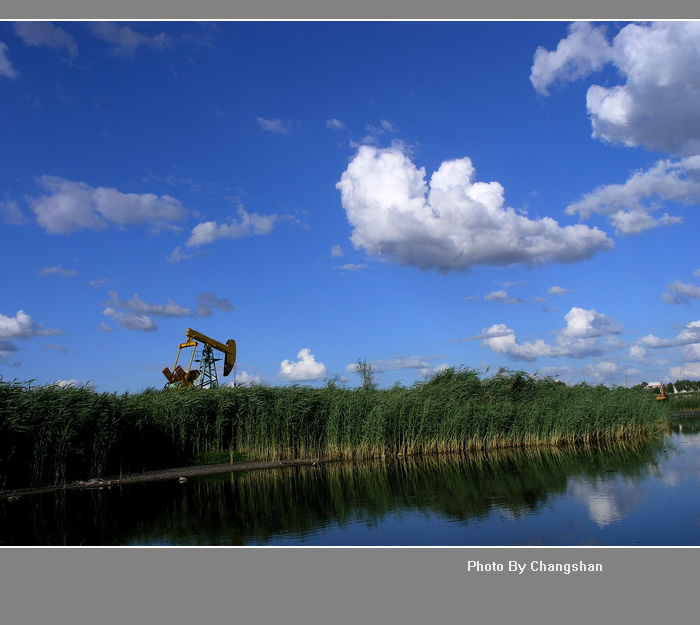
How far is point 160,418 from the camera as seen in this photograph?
72.3ft

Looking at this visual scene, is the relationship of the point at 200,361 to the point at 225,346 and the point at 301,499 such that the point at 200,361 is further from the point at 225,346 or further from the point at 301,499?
the point at 301,499

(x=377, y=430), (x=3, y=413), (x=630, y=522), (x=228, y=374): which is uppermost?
(x=228, y=374)

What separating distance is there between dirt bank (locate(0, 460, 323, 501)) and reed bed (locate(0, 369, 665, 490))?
1.56 feet

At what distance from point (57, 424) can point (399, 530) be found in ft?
39.9

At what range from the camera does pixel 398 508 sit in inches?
491

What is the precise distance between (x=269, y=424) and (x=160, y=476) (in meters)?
4.57

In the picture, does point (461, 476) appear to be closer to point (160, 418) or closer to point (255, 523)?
point (255, 523)

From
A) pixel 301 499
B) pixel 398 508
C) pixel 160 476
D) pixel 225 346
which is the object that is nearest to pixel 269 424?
pixel 160 476

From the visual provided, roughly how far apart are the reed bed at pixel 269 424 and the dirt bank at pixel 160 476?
1.56 feet

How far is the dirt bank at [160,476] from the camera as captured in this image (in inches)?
681

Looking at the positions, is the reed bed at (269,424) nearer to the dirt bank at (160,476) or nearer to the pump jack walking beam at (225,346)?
the dirt bank at (160,476)

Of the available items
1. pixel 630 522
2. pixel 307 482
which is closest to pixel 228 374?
pixel 307 482

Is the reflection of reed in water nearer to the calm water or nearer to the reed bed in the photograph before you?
the calm water
